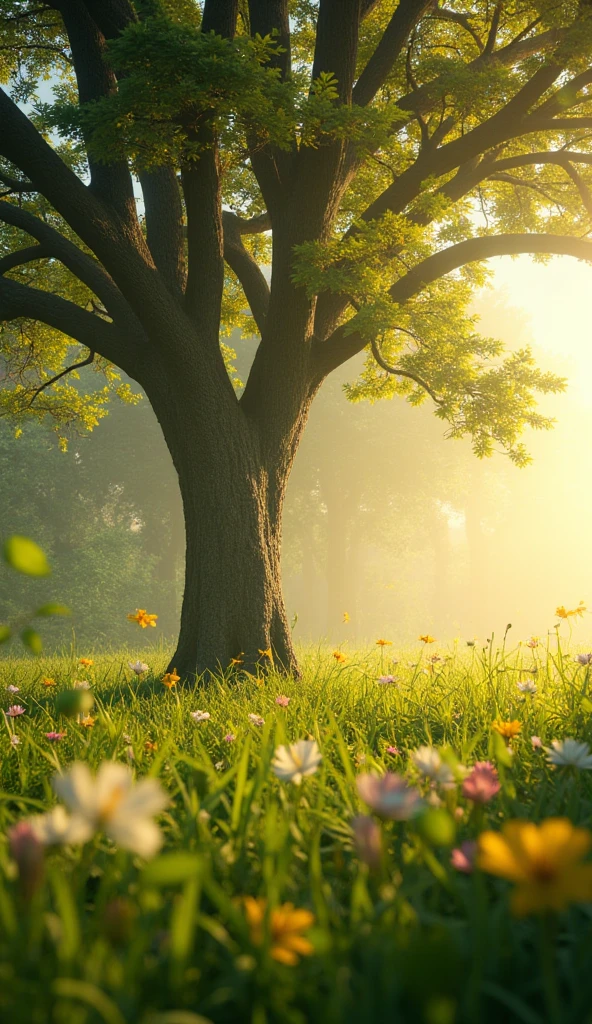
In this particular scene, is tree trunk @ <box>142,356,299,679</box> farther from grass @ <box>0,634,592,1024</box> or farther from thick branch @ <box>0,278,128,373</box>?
grass @ <box>0,634,592,1024</box>

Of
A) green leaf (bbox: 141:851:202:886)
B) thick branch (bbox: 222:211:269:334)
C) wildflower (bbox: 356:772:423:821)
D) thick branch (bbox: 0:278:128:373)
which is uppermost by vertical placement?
thick branch (bbox: 222:211:269:334)

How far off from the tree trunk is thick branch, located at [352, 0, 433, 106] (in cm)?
317

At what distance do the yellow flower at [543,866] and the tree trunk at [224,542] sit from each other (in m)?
5.05

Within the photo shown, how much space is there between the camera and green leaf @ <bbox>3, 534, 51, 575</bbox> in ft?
3.11

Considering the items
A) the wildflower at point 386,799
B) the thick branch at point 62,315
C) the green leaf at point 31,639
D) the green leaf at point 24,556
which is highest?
the thick branch at point 62,315

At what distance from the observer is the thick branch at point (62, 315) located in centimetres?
629

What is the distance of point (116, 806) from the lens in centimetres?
67

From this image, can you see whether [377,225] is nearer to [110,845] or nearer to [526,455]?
[526,455]

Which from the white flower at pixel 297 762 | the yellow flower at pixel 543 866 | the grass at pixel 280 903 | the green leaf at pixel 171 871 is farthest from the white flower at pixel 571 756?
the green leaf at pixel 171 871

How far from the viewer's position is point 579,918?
123 cm

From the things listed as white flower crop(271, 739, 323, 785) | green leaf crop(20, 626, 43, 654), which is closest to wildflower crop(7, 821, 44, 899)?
green leaf crop(20, 626, 43, 654)

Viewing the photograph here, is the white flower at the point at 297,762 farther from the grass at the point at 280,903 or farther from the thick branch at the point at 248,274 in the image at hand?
the thick branch at the point at 248,274

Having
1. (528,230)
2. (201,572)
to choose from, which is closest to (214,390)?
(201,572)

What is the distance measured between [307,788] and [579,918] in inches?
26.7
